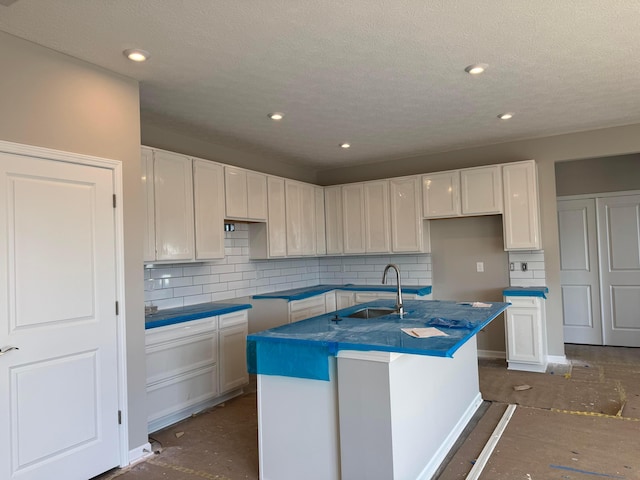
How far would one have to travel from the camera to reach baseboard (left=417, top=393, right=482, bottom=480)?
265 cm

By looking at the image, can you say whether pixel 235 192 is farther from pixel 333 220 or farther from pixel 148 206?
pixel 333 220

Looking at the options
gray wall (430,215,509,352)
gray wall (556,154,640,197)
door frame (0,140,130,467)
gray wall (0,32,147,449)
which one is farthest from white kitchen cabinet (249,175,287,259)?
gray wall (556,154,640,197)

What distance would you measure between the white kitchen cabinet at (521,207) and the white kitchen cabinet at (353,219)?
181 centimetres

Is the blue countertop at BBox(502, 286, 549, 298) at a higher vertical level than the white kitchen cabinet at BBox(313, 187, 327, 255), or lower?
lower

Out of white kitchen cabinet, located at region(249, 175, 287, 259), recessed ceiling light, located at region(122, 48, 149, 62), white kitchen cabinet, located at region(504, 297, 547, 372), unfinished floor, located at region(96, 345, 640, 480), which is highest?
recessed ceiling light, located at region(122, 48, 149, 62)

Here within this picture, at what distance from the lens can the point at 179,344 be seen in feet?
12.1

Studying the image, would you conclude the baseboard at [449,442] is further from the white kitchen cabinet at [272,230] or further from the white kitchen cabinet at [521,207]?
the white kitchen cabinet at [272,230]

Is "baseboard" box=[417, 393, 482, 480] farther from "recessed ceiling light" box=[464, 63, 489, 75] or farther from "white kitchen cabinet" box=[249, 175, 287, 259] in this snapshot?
"white kitchen cabinet" box=[249, 175, 287, 259]

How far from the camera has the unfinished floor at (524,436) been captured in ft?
9.07

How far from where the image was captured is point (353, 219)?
19.8ft

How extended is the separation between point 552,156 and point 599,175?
1.27 meters

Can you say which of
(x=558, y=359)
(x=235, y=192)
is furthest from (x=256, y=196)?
(x=558, y=359)

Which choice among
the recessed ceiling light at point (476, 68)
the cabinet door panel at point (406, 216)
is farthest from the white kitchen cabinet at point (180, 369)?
the recessed ceiling light at point (476, 68)

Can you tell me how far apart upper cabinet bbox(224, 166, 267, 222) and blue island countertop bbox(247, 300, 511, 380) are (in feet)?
6.53
